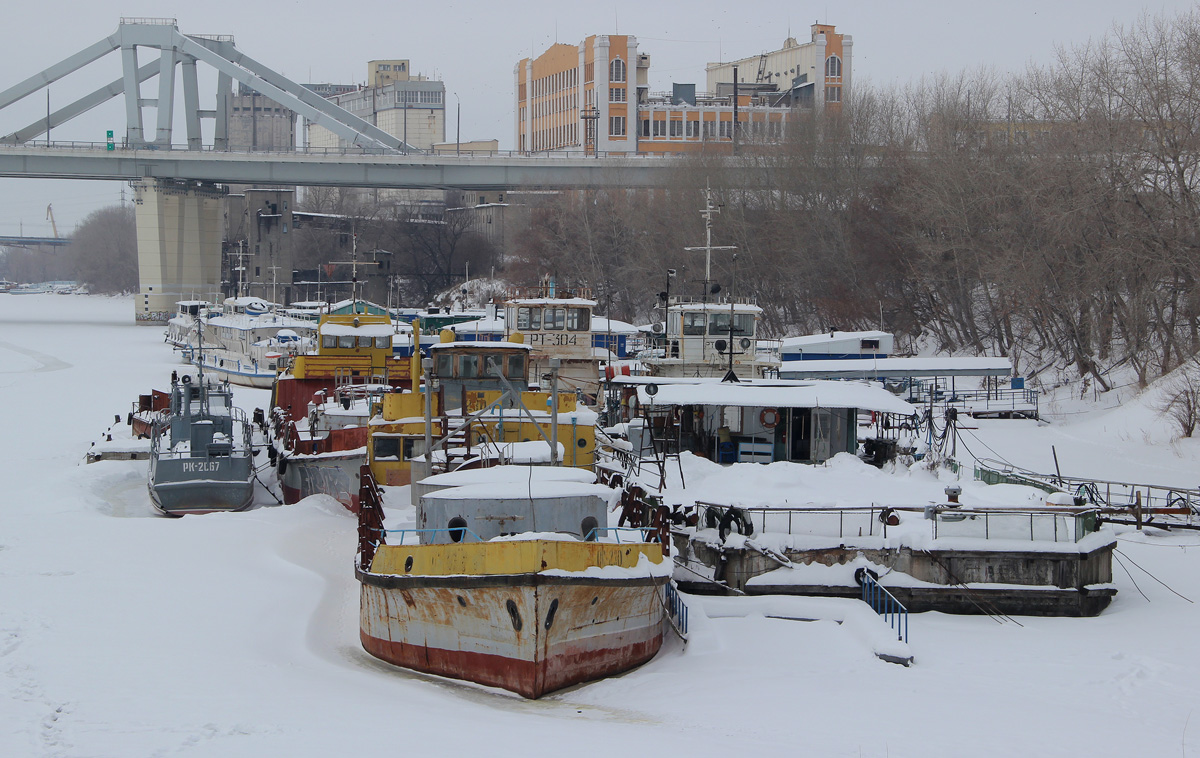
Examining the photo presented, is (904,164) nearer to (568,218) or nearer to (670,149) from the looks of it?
(568,218)

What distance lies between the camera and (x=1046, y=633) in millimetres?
16531

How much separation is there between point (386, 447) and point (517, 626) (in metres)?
9.89

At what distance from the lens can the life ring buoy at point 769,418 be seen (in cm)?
2489

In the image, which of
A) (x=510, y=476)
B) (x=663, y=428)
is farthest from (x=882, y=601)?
(x=663, y=428)

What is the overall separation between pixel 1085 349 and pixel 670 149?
72.4m

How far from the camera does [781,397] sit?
933 inches

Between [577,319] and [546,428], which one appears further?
[577,319]

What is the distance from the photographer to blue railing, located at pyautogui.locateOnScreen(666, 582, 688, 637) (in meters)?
16.2

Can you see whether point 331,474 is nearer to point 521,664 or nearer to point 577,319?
point 577,319

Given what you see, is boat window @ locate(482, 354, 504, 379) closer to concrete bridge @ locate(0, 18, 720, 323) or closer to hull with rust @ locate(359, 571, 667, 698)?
hull with rust @ locate(359, 571, 667, 698)

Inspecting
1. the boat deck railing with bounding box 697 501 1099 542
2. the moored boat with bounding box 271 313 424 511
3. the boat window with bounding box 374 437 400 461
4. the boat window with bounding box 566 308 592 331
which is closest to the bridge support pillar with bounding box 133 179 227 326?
the moored boat with bounding box 271 313 424 511

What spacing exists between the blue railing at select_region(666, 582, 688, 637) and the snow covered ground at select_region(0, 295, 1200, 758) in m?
0.19

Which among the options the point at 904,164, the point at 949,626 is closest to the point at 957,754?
the point at 949,626

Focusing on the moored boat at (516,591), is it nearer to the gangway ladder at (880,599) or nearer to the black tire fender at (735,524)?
the black tire fender at (735,524)
